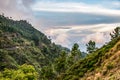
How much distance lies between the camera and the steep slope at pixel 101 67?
62.8 metres

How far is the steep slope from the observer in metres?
62.8

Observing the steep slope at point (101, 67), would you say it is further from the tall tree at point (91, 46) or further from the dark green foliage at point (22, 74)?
the tall tree at point (91, 46)

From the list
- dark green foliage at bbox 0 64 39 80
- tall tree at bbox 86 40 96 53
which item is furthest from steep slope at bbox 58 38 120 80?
tall tree at bbox 86 40 96 53

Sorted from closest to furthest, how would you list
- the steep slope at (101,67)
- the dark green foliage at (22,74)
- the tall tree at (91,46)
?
the steep slope at (101,67), the dark green foliage at (22,74), the tall tree at (91,46)

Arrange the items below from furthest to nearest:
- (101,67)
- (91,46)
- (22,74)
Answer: (91,46)
(22,74)
(101,67)

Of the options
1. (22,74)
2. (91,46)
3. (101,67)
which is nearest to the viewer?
(101,67)

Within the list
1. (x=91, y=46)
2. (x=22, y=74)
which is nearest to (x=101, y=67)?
(x=22, y=74)

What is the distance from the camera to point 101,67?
232 ft

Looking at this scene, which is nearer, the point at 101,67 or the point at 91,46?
the point at 101,67

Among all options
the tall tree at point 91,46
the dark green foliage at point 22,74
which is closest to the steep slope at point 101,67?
the dark green foliage at point 22,74

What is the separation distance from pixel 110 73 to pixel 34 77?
66.0 metres

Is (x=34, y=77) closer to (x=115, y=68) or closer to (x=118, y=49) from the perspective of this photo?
(x=118, y=49)

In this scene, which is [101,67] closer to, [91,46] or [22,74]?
[22,74]

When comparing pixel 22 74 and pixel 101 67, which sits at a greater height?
pixel 101 67
